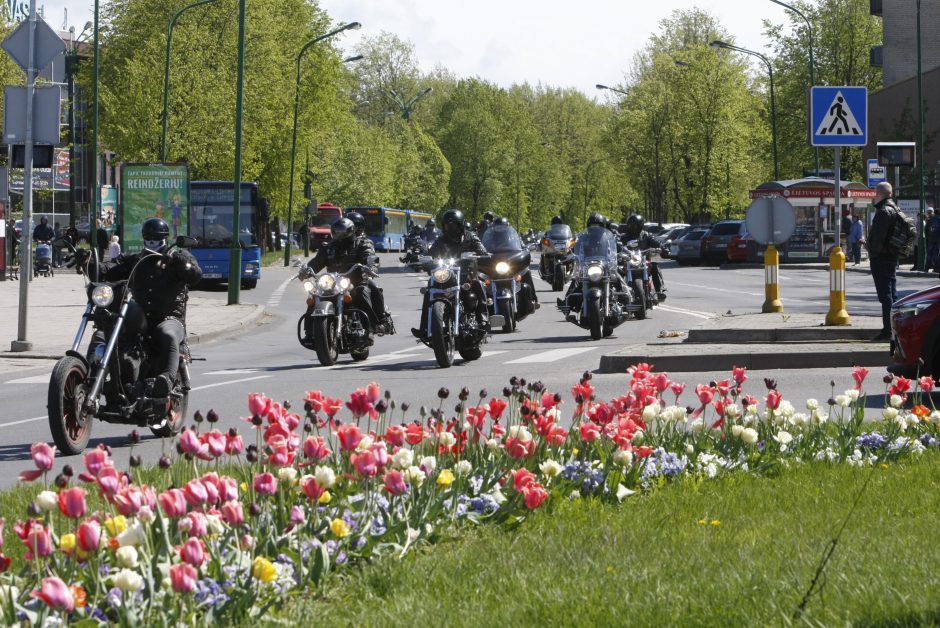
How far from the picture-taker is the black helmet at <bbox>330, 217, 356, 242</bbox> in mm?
16234

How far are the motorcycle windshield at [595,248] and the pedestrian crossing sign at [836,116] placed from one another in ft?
12.4

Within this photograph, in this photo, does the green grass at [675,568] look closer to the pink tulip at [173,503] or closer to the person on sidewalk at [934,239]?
the pink tulip at [173,503]

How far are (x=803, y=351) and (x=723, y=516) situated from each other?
8.86m

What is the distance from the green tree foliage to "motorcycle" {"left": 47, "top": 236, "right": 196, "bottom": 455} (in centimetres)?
6539

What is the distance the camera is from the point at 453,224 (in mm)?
16500

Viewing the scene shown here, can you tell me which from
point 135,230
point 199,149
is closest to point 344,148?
point 199,149

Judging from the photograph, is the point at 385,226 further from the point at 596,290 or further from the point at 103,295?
the point at 103,295

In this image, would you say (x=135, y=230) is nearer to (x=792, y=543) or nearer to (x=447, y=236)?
(x=447, y=236)

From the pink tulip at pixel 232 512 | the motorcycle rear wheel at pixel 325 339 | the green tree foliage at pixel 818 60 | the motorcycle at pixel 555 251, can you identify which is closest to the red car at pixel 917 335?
the motorcycle rear wheel at pixel 325 339

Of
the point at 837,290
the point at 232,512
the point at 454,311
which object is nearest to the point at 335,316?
the point at 454,311

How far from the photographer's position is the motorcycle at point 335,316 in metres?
15.8

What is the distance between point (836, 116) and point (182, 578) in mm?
14422

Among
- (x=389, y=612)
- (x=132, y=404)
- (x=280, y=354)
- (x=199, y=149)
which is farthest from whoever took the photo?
(x=199, y=149)

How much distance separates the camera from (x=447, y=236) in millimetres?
16719
